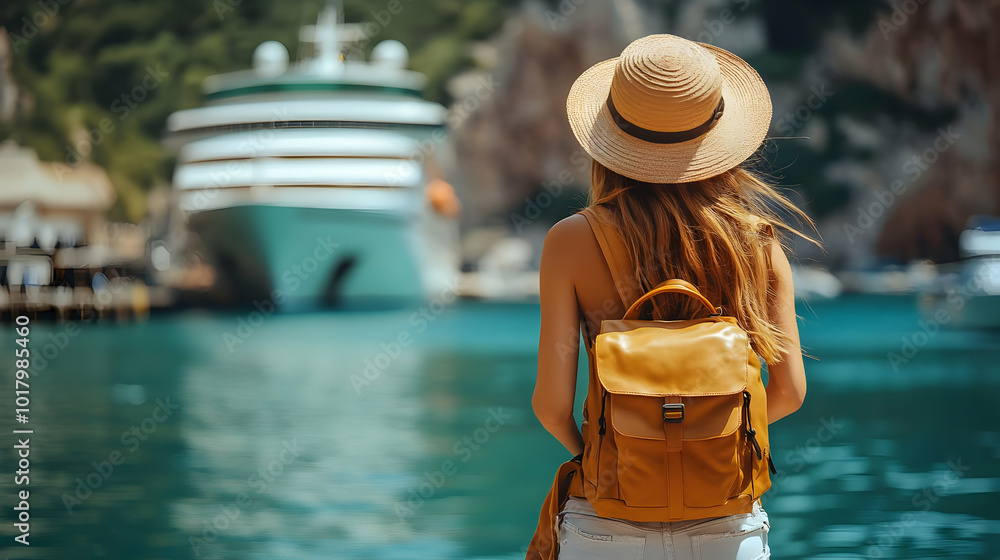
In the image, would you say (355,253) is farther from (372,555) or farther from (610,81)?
(610,81)

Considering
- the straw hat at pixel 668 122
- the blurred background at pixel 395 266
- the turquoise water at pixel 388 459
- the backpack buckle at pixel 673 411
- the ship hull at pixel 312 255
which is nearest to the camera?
the backpack buckle at pixel 673 411

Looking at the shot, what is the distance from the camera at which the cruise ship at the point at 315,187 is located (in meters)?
27.0

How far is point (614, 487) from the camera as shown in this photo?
158cm

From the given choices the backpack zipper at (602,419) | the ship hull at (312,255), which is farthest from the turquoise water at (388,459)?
the ship hull at (312,255)

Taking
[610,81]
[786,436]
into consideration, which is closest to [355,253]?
[786,436]

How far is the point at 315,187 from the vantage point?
28.6 m

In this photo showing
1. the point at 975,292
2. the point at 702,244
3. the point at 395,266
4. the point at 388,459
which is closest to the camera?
the point at 702,244

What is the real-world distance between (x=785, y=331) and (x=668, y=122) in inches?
17.4

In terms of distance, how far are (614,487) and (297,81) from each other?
29.8m

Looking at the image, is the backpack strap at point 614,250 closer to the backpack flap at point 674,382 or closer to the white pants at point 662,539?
the backpack flap at point 674,382

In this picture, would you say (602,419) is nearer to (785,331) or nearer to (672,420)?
(672,420)

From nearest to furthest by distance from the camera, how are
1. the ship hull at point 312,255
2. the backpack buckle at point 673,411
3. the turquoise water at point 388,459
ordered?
the backpack buckle at point 673,411
the turquoise water at point 388,459
the ship hull at point 312,255

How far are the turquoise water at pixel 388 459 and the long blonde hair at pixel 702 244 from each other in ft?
11.0

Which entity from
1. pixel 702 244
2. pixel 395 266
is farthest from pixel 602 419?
pixel 395 266
